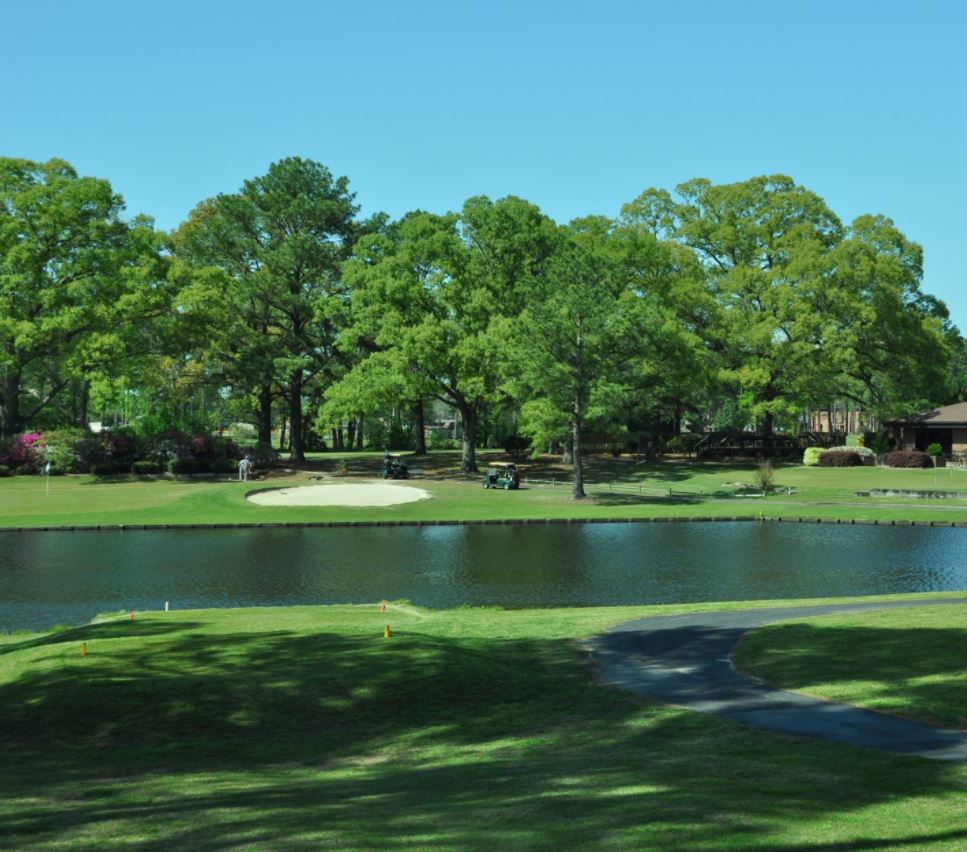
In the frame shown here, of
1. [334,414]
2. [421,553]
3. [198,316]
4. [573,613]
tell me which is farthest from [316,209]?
[573,613]

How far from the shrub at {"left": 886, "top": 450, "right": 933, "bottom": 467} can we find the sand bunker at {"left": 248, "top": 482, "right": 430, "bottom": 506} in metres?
34.1

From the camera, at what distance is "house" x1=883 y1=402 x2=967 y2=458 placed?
229 feet

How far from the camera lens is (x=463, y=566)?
31969 millimetres

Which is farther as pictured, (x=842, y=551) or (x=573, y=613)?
(x=842, y=551)

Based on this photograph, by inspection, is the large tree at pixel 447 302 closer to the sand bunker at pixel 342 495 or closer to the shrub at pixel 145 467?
→ the sand bunker at pixel 342 495

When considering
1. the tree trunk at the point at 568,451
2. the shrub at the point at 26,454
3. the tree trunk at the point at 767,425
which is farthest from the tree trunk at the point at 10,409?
the tree trunk at the point at 767,425

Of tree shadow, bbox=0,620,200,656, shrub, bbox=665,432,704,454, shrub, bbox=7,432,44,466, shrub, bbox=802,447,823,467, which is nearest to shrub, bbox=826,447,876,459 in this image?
shrub, bbox=802,447,823,467

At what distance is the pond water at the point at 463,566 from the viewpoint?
88.2 feet

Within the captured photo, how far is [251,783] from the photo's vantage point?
9547 millimetres

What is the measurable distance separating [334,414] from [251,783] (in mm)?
53807

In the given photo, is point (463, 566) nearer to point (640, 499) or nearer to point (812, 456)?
point (640, 499)

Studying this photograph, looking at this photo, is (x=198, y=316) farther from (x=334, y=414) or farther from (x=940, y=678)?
(x=940, y=678)

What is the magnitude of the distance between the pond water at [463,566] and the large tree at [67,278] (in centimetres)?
2289

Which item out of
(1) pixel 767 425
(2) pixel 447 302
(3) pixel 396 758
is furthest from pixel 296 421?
(3) pixel 396 758
